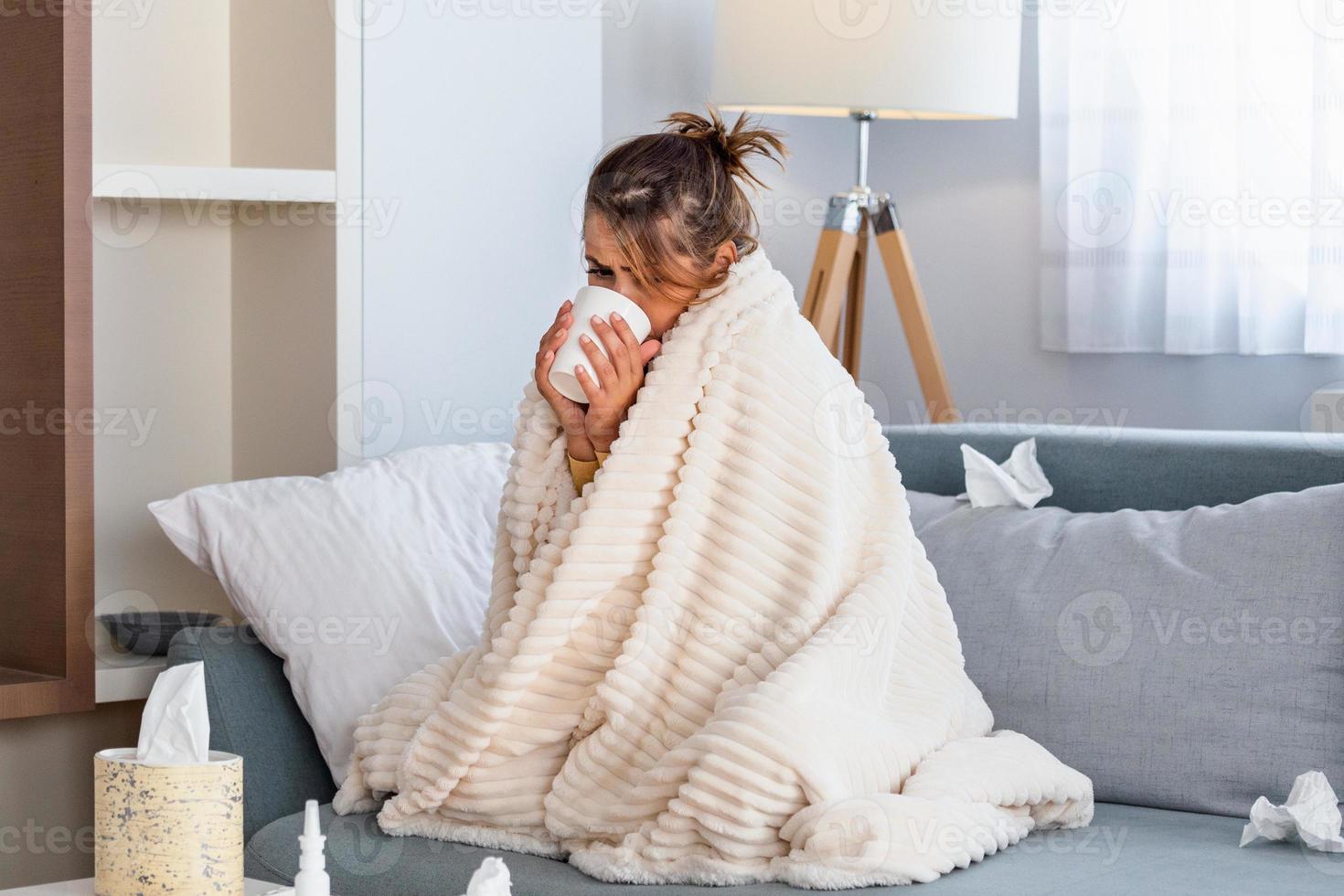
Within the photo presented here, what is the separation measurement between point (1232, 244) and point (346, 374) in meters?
1.41

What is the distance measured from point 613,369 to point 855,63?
3.65ft

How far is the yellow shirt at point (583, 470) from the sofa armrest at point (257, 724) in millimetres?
410

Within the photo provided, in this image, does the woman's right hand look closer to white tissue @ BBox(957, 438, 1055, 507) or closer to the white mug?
the white mug

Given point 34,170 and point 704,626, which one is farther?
point 34,170

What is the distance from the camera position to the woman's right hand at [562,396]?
1438 mm

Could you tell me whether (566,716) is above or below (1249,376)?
below

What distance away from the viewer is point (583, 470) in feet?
4.89

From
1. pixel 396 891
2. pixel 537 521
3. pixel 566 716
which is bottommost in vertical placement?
pixel 396 891

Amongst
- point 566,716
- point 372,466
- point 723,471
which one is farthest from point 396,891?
point 372,466

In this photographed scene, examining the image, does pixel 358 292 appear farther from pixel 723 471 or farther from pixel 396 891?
pixel 396 891

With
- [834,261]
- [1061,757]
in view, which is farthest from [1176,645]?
[834,261]

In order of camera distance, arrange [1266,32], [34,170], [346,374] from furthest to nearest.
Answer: [1266,32] → [346,374] → [34,170]

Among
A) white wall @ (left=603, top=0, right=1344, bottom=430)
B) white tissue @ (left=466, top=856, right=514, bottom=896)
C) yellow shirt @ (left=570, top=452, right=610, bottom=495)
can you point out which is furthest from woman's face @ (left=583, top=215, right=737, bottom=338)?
white wall @ (left=603, top=0, right=1344, bottom=430)

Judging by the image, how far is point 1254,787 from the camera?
153cm
